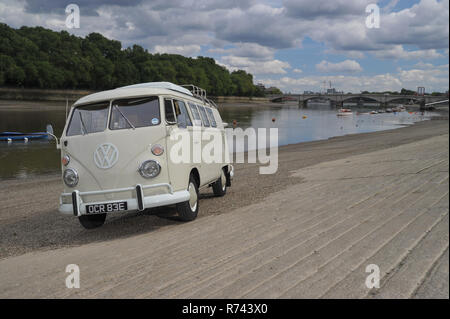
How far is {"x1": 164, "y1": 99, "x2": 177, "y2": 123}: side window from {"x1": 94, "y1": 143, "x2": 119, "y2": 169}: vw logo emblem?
3.62 feet

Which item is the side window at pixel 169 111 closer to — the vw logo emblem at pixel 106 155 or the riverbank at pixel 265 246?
the vw logo emblem at pixel 106 155

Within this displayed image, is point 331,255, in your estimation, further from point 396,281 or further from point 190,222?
point 190,222

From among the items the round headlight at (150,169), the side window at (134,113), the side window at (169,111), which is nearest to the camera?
the round headlight at (150,169)

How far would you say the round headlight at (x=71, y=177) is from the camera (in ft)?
24.3

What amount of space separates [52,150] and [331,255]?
86.5 feet

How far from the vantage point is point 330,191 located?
8883 millimetres

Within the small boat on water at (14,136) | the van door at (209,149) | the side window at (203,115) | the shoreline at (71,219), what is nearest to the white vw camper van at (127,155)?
the shoreline at (71,219)

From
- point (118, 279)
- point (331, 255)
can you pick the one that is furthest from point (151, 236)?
point (331, 255)

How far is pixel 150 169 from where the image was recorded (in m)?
7.21

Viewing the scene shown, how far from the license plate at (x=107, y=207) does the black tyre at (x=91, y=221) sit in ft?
3.55

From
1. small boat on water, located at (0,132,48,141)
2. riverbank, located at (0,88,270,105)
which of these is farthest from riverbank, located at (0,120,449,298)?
riverbank, located at (0,88,270,105)

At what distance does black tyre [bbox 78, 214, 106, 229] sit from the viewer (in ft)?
27.1

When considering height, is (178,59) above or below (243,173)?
above

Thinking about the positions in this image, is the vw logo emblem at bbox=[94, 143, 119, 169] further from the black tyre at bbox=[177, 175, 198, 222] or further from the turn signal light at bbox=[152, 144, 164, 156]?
the black tyre at bbox=[177, 175, 198, 222]
